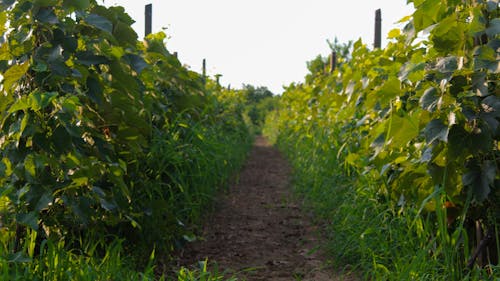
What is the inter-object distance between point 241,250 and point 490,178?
2.44 m

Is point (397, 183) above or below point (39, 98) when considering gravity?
below

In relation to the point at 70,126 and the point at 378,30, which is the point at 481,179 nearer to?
the point at 70,126

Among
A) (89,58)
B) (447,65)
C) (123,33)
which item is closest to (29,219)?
(89,58)

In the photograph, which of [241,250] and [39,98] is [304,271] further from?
[39,98]

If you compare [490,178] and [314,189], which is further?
[314,189]

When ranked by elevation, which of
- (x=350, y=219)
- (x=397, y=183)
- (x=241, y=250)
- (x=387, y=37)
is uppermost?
(x=387, y=37)

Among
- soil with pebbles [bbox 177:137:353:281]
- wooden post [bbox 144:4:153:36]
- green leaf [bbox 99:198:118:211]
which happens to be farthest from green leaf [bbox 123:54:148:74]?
wooden post [bbox 144:4:153:36]

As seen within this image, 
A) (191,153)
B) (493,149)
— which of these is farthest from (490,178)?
(191,153)

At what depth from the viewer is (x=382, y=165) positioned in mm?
3342

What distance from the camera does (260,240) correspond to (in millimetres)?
4852

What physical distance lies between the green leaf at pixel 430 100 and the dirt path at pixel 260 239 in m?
1.56

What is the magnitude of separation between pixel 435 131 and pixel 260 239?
8.72 ft

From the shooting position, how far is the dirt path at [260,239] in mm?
3967

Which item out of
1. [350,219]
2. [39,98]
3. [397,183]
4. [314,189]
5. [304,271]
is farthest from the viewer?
[314,189]
